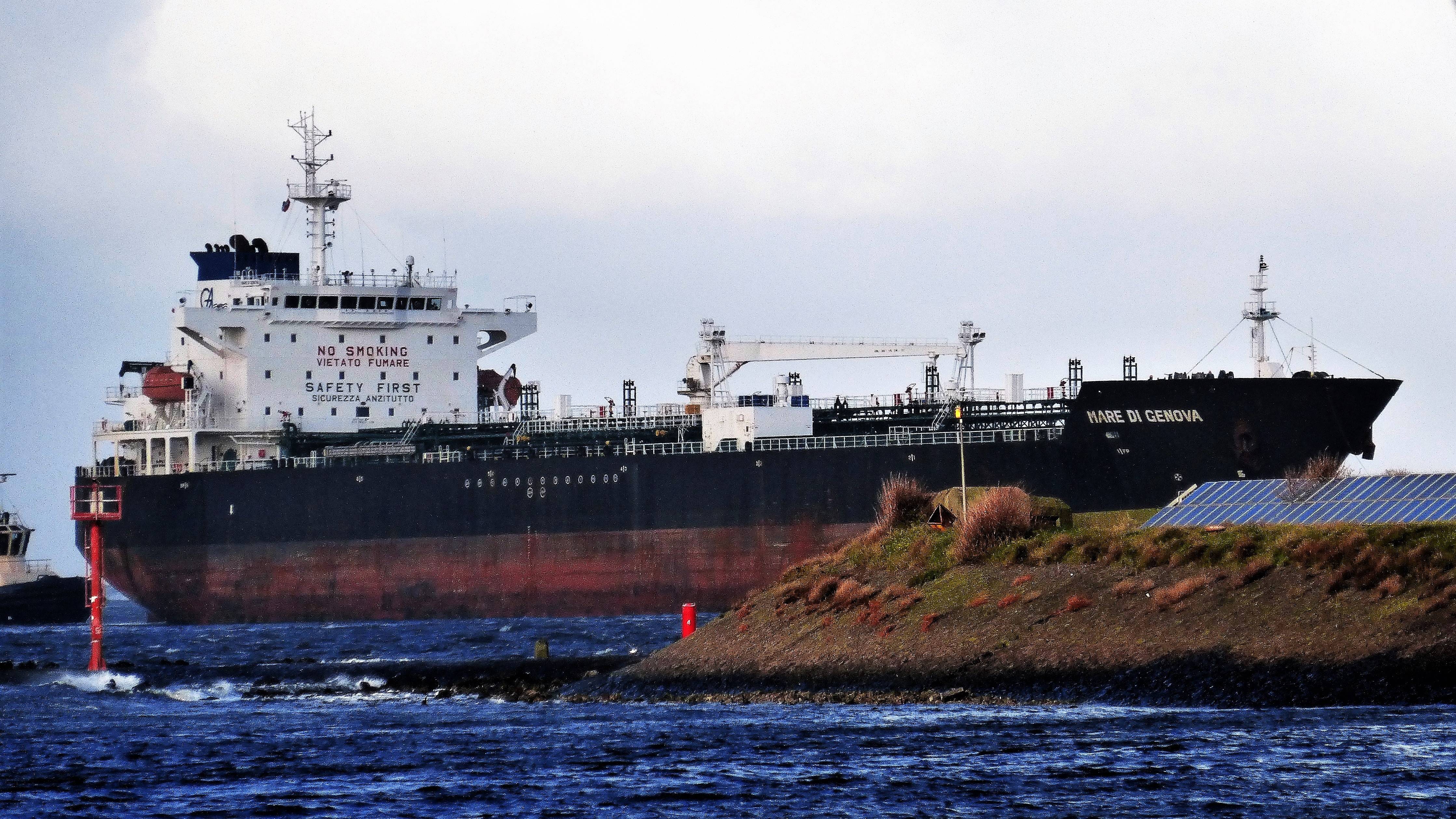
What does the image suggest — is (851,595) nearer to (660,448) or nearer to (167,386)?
(660,448)

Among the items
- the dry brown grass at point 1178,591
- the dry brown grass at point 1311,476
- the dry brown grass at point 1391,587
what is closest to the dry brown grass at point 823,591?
the dry brown grass at point 1178,591

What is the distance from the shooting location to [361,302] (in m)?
56.5

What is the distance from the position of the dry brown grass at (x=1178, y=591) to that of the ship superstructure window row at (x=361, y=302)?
35591 millimetres

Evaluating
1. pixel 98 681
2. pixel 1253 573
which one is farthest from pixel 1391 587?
pixel 98 681

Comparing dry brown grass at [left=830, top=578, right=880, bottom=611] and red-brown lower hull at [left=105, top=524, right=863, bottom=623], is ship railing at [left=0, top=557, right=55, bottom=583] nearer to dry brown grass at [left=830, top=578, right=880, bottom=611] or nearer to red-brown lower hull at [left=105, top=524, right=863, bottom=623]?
red-brown lower hull at [left=105, top=524, right=863, bottom=623]

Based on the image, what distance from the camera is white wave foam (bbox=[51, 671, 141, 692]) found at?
3238 centimetres

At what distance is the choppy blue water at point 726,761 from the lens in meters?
17.5

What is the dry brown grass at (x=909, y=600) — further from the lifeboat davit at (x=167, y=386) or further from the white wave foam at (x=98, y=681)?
the lifeboat davit at (x=167, y=386)

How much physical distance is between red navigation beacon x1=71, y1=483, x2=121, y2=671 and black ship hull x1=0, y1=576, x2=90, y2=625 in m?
23.5

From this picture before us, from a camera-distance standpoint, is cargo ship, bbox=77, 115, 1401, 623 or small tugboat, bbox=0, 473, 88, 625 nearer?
cargo ship, bbox=77, 115, 1401, 623

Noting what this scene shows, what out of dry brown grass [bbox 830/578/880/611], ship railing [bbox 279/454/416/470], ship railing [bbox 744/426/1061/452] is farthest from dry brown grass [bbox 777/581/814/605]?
ship railing [bbox 279/454/416/470]

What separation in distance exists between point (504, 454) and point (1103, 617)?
2948 cm

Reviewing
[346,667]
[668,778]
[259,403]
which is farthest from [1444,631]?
[259,403]

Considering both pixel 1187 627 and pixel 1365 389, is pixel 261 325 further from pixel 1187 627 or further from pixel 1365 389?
pixel 1187 627
